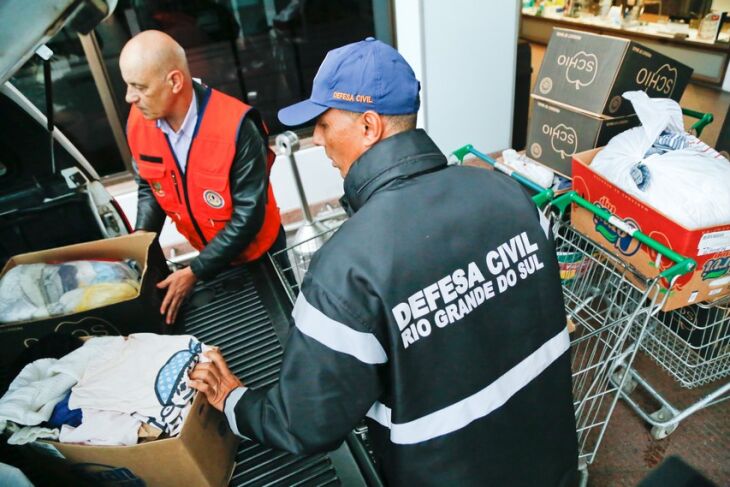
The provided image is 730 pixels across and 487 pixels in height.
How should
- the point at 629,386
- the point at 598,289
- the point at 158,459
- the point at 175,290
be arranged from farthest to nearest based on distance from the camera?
1. the point at 629,386
2. the point at 598,289
3. the point at 175,290
4. the point at 158,459

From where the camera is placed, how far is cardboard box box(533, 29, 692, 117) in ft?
7.19

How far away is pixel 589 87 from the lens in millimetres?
2297

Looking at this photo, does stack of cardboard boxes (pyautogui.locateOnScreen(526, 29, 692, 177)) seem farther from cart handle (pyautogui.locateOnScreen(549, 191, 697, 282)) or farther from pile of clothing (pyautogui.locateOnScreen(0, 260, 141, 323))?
pile of clothing (pyautogui.locateOnScreen(0, 260, 141, 323))

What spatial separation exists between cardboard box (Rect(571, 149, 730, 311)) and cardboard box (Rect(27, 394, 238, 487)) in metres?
1.59

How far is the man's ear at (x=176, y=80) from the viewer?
6.19 ft

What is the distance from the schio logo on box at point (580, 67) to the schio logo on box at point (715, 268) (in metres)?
1.02

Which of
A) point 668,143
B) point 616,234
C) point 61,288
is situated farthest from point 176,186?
point 668,143

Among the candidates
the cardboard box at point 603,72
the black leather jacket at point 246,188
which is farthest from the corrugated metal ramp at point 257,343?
the cardboard box at point 603,72

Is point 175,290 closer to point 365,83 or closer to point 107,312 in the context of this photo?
point 107,312

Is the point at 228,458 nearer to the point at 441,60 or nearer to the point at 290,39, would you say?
the point at 441,60

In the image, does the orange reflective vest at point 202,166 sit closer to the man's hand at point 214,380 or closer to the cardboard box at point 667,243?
the man's hand at point 214,380

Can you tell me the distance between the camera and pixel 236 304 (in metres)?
1.46

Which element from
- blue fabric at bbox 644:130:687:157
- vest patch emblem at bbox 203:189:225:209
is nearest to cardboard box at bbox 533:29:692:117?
blue fabric at bbox 644:130:687:157

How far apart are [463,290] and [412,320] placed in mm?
135
